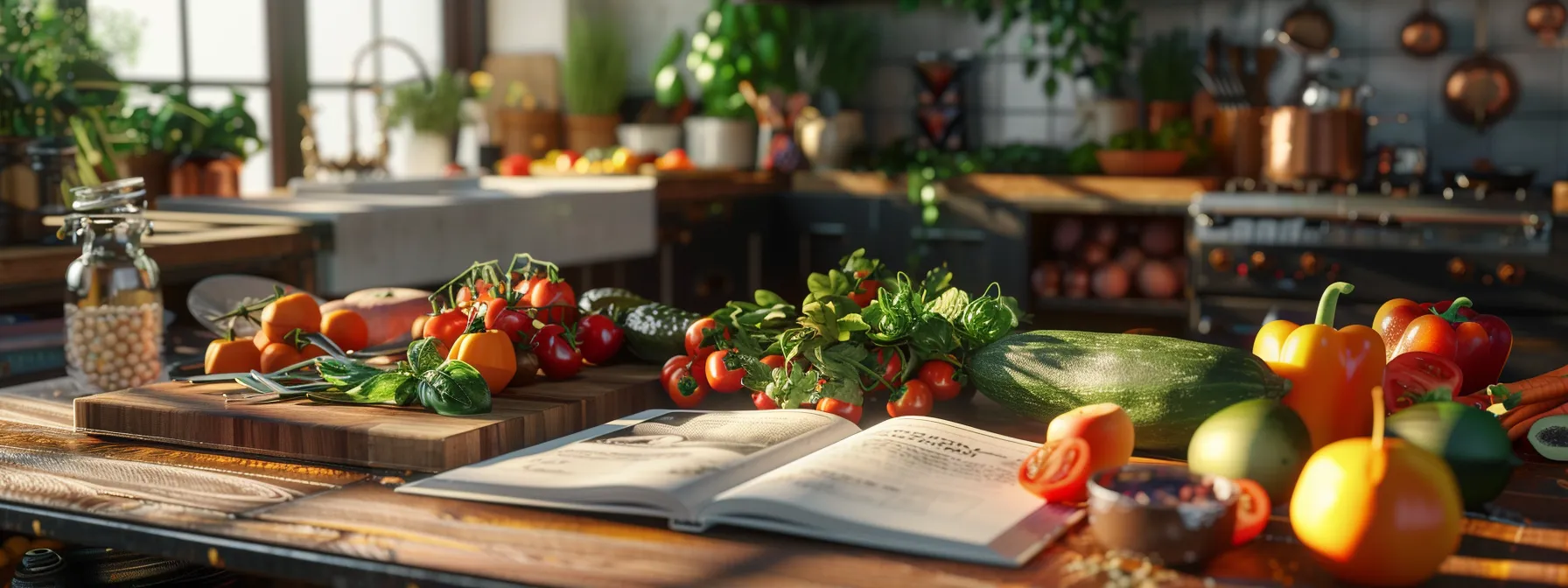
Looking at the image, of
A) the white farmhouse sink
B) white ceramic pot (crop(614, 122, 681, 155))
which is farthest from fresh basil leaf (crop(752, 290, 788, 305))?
white ceramic pot (crop(614, 122, 681, 155))

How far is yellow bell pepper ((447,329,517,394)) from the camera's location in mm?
1229

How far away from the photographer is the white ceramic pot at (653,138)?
189 inches

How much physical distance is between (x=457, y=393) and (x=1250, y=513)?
65cm

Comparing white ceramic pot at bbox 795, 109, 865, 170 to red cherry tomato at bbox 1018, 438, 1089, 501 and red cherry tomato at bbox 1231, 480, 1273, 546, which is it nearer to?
red cherry tomato at bbox 1018, 438, 1089, 501

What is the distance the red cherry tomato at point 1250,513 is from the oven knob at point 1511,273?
3021 mm

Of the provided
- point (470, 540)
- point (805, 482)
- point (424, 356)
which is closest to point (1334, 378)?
point (805, 482)

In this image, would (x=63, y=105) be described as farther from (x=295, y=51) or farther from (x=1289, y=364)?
(x=295, y=51)

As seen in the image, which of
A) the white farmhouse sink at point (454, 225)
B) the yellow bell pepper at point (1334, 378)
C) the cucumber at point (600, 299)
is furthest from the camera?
the white farmhouse sink at point (454, 225)

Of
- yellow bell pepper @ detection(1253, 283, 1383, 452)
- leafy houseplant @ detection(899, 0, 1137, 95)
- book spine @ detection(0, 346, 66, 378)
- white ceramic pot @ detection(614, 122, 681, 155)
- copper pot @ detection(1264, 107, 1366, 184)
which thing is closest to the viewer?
yellow bell pepper @ detection(1253, 283, 1383, 452)

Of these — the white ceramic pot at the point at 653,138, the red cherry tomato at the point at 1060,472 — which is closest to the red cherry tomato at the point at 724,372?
the red cherry tomato at the point at 1060,472

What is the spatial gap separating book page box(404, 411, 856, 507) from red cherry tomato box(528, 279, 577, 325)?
23 cm

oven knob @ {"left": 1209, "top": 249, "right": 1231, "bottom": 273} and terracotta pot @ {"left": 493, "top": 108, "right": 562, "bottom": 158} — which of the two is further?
terracotta pot @ {"left": 493, "top": 108, "right": 562, "bottom": 158}

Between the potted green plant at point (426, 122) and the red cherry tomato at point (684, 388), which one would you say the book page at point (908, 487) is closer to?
the red cherry tomato at point (684, 388)

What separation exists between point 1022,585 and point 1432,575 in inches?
9.8
